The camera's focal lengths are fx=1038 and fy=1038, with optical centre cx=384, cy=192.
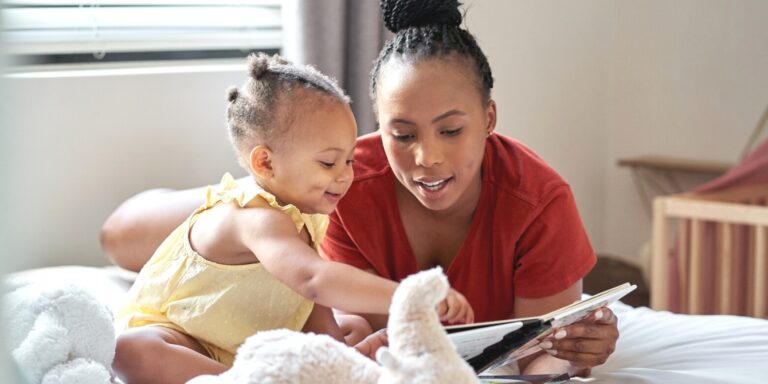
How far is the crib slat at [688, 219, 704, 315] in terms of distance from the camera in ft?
8.71

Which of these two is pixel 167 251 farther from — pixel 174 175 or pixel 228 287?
pixel 174 175

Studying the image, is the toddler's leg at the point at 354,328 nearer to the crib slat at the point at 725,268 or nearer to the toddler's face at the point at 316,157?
the toddler's face at the point at 316,157

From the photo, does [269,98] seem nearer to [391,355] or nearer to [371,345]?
[371,345]

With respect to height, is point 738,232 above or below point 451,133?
below

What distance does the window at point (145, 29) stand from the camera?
2.10m

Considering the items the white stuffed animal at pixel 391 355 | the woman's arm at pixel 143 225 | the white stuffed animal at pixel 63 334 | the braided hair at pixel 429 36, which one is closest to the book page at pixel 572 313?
the white stuffed animal at pixel 391 355

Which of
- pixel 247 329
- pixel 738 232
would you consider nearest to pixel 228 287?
pixel 247 329

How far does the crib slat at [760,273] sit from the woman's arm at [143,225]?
1.39 meters

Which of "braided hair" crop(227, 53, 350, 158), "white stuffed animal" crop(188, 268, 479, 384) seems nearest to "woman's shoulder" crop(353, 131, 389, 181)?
"braided hair" crop(227, 53, 350, 158)

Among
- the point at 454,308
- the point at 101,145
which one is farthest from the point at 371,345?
the point at 101,145

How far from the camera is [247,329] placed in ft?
4.54

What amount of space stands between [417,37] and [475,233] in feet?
1.02

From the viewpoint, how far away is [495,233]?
1569mm

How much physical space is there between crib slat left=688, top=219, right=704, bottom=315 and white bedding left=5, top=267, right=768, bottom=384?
851 millimetres
